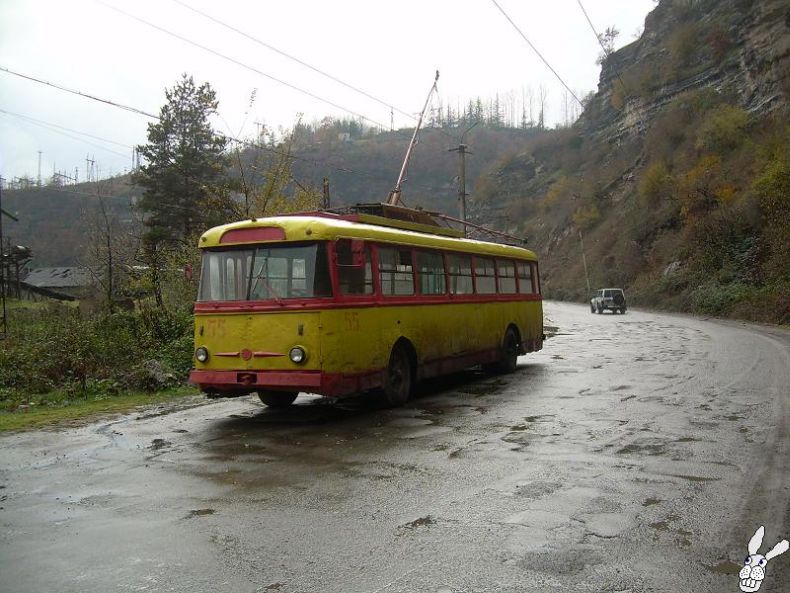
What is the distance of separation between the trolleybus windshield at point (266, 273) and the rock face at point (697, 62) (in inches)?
1759

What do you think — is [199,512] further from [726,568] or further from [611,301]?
[611,301]

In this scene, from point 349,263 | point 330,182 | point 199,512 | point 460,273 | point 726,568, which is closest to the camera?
point 726,568

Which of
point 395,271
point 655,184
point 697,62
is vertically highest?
point 697,62

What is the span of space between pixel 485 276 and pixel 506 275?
136cm

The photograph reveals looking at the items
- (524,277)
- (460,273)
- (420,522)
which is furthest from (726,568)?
(524,277)

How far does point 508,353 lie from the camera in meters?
15.5

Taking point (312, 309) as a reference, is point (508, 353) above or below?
below

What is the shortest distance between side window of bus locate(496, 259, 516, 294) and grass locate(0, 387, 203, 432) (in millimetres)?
6808

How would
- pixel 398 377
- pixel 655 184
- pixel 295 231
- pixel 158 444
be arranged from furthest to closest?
pixel 655 184
pixel 398 377
pixel 295 231
pixel 158 444

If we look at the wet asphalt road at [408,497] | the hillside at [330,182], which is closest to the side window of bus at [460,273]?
the wet asphalt road at [408,497]

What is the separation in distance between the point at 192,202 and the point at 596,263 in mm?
39574

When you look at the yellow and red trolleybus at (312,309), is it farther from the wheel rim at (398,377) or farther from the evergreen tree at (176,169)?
the evergreen tree at (176,169)

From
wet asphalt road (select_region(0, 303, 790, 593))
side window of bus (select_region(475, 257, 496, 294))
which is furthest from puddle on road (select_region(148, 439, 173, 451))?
side window of bus (select_region(475, 257, 496, 294))

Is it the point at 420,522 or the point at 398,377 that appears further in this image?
the point at 398,377
